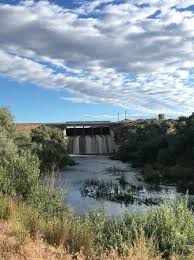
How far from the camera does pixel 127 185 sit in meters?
32.3

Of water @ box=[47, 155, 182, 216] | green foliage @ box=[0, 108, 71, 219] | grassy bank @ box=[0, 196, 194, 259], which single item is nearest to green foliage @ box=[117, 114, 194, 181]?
water @ box=[47, 155, 182, 216]

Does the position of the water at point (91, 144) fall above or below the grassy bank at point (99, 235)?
above

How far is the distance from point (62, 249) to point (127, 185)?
22059 millimetres

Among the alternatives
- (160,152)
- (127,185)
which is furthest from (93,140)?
(127,185)

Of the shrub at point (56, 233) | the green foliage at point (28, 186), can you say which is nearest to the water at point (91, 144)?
the green foliage at point (28, 186)

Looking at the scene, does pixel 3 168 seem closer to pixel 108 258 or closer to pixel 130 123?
pixel 108 258

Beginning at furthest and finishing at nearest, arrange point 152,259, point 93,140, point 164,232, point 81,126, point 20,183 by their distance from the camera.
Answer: point 81,126 < point 93,140 < point 20,183 < point 164,232 < point 152,259

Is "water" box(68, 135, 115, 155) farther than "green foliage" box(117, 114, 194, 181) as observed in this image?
Yes

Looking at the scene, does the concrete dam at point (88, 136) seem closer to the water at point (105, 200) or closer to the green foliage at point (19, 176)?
the water at point (105, 200)

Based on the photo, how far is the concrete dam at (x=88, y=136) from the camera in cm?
7288

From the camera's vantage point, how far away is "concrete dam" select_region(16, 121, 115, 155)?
239 ft

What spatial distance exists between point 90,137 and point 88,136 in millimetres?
380

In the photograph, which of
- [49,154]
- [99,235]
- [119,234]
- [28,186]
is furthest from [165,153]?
[119,234]

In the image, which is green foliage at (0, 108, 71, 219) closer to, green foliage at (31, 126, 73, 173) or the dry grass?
the dry grass
